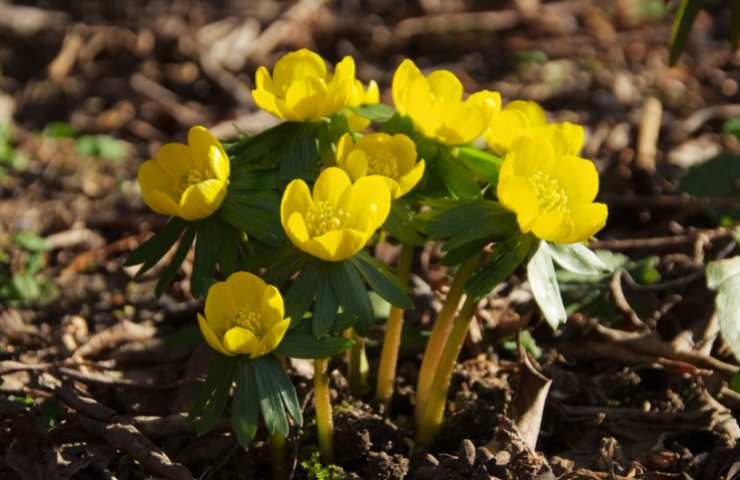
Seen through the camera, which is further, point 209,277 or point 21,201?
point 21,201

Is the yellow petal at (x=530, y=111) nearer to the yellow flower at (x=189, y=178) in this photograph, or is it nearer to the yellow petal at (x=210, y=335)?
the yellow flower at (x=189, y=178)

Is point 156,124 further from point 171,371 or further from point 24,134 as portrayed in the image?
point 171,371

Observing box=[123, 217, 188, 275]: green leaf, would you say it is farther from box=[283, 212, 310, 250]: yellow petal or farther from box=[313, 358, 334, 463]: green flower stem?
box=[313, 358, 334, 463]: green flower stem

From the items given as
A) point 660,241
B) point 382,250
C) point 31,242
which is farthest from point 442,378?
point 31,242

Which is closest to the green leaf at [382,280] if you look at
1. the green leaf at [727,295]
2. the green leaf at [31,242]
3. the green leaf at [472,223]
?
the green leaf at [472,223]

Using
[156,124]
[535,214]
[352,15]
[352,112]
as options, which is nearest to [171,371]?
[352,112]
